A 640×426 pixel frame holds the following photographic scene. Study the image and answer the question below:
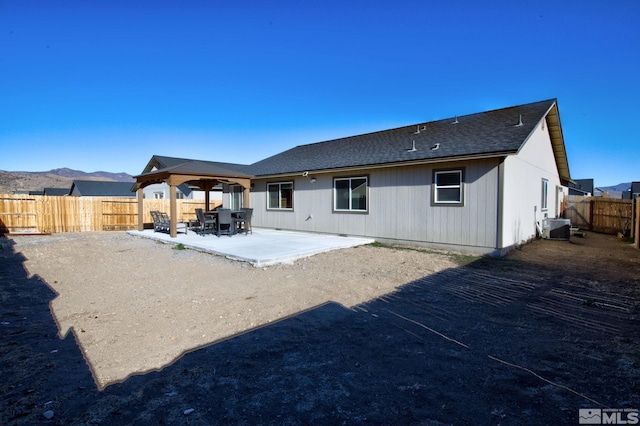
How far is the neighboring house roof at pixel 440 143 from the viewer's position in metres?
8.99

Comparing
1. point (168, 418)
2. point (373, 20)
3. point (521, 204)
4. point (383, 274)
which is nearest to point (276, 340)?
point (168, 418)

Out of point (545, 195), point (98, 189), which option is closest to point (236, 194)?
point (545, 195)

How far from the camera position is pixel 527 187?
10742 mm

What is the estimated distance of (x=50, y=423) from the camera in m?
2.07

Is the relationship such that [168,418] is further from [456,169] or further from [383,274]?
[456,169]

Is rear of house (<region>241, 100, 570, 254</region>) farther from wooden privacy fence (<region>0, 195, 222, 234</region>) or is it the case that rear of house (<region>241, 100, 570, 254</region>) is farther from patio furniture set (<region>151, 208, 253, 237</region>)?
wooden privacy fence (<region>0, 195, 222, 234</region>)

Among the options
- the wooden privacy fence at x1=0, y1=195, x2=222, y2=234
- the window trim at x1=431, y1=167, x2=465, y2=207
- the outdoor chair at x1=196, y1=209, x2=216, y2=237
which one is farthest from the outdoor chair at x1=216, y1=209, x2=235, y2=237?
the wooden privacy fence at x1=0, y1=195, x2=222, y2=234

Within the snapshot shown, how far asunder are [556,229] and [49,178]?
12937 cm

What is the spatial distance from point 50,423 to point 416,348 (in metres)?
3.06

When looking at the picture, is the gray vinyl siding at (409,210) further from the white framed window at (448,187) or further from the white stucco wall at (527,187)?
the white stucco wall at (527,187)

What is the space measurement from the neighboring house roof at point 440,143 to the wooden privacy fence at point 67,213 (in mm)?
8199

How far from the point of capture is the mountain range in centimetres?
6712

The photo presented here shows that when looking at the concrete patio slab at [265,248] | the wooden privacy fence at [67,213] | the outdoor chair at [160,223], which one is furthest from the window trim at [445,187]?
the wooden privacy fence at [67,213]

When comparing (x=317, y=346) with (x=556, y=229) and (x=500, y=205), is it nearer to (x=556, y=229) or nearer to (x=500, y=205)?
(x=500, y=205)
